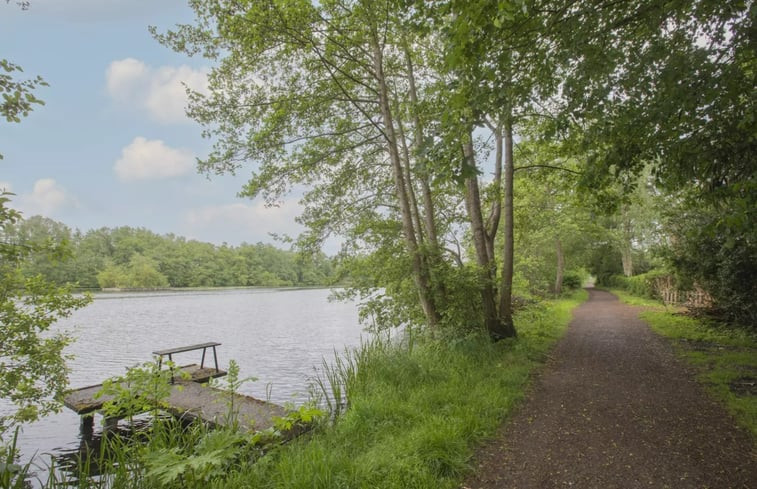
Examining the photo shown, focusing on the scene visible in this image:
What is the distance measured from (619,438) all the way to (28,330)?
8.23 m

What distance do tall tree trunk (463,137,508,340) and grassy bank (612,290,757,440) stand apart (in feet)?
10.9

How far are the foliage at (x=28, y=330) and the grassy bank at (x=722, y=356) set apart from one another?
362 inches

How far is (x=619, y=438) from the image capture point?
385 centimetres

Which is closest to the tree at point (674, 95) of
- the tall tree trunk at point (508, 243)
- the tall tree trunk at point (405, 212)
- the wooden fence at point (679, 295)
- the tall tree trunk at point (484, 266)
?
the tall tree trunk at point (508, 243)

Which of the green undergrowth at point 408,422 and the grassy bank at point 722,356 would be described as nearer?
the green undergrowth at point 408,422

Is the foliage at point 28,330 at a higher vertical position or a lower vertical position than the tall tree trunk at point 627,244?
lower

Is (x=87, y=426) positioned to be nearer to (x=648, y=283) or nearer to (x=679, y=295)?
(x=679, y=295)

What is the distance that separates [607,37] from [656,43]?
0.56 m

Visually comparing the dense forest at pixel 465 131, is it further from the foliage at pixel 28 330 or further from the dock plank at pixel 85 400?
the dock plank at pixel 85 400

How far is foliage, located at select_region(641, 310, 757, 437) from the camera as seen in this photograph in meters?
4.54

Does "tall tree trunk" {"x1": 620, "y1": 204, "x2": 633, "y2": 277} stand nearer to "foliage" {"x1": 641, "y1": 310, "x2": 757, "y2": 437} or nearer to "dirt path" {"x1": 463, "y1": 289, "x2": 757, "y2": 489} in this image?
"foliage" {"x1": 641, "y1": 310, "x2": 757, "y2": 437}

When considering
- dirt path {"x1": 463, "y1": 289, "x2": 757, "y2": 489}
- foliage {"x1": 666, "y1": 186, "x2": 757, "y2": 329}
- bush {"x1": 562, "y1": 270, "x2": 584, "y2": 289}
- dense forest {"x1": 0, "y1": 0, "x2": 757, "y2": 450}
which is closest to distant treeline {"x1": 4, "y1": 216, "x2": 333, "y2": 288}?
bush {"x1": 562, "y1": 270, "x2": 584, "y2": 289}

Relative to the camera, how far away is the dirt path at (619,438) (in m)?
3.17

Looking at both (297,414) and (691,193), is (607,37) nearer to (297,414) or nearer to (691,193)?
(691,193)
